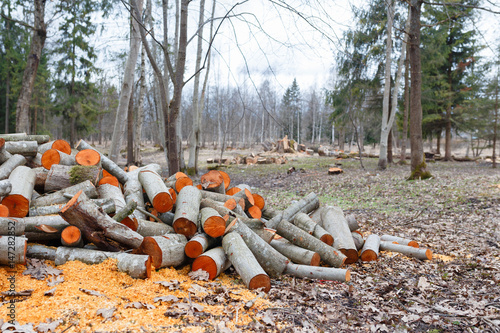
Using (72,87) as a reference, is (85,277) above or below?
below

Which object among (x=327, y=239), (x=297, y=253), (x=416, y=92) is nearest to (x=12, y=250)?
(x=297, y=253)

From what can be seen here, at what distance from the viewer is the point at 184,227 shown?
4.27 metres

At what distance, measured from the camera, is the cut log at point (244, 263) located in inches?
137

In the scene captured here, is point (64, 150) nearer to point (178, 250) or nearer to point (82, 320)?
point (178, 250)

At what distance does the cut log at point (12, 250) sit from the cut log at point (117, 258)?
38cm

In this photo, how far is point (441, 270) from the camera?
4.37 meters

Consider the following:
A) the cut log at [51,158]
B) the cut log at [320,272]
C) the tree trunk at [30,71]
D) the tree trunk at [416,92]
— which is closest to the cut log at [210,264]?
the cut log at [320,272]

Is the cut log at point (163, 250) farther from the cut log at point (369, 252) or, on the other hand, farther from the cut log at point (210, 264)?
the cut log at point (369, 252)

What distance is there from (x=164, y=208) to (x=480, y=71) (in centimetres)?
2493

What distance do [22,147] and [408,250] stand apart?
6.81 metres

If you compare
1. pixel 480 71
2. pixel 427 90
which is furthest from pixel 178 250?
pixel 480 71

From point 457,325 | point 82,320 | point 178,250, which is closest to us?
point 82,320

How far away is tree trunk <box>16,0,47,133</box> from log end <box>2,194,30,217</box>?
32.1 feet

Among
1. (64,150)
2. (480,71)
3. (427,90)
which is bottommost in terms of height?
(64,150)
